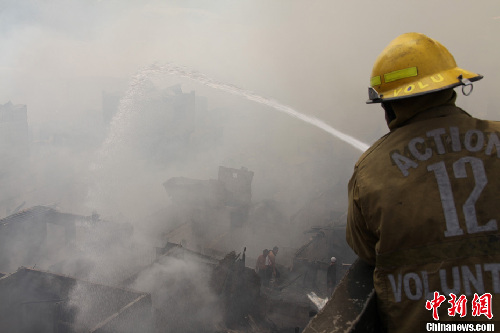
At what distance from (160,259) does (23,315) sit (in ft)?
9.65

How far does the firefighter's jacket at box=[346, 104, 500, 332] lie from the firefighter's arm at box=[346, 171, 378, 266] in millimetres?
60

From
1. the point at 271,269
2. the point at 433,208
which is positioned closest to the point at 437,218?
the point at 433,208

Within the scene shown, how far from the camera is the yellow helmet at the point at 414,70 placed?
1.42 meters

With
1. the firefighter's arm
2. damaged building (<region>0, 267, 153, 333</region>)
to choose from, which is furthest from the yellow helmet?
damaged building (<region>0, 267, 153, 333</region>)

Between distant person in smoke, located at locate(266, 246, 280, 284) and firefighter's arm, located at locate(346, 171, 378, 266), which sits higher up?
firefighter's arm, located at locate(346, 171, 378, 266)

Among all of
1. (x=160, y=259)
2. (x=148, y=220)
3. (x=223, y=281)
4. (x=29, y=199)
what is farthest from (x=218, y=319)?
(x=29, y=199)

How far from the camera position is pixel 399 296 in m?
1.28

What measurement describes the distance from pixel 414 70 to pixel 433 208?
605mm

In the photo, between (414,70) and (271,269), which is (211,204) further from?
(414,70)

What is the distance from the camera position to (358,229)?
1.50 m

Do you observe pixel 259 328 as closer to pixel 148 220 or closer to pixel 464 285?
pixel 464 285

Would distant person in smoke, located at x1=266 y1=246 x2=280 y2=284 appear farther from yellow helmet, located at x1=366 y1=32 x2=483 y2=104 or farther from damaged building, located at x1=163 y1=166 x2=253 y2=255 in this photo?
yellow helmet, located at x1=366 y1=32 x2=483 y2=104

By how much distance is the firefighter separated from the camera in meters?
1.17

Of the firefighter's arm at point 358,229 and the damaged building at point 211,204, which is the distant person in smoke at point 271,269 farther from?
the firefighter's arm at point 358,229
